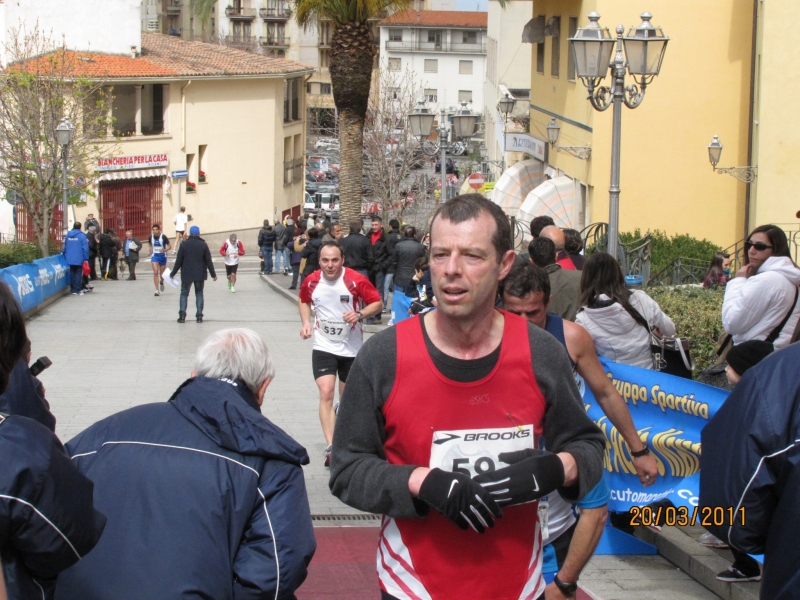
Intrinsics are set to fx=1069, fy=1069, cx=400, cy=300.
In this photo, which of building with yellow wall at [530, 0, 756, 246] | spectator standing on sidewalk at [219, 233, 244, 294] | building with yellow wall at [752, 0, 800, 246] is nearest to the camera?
building with yellow wall at [752, 0, 800, 246]

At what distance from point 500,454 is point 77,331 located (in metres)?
16.7

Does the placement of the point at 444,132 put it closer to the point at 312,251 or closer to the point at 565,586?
the point at 312,251

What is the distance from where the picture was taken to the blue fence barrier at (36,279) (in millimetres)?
19750

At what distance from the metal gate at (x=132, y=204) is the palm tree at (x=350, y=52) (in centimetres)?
2125

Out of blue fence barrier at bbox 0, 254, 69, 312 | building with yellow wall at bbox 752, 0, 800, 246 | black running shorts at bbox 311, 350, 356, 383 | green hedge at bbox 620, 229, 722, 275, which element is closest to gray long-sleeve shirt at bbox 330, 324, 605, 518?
black running shorts at bbox 311, 350, 356, 383

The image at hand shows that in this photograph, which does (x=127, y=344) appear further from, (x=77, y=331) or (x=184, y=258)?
(x=184, y=258)

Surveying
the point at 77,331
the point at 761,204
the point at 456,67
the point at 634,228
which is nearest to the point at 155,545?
the point at 77,331

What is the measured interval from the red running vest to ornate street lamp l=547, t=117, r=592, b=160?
2168cm

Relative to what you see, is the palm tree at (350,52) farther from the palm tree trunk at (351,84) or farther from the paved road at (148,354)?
the paved road at (148,354)

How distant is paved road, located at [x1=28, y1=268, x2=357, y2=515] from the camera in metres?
10.6

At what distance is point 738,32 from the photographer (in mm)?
23297

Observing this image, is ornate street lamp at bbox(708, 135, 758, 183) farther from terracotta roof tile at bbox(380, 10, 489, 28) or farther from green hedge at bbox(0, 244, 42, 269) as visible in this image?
terracotta roof tile at bbox(380, 10, 489, 28)

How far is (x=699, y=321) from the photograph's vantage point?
379 inches

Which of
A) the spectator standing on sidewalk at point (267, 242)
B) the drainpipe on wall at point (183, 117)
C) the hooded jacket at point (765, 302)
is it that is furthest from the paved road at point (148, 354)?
the drainpipe on wall at point (183, 117)
